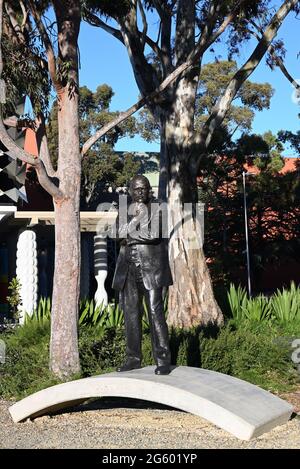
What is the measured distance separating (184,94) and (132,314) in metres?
6.99

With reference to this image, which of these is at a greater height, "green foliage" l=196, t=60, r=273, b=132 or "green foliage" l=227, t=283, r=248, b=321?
"green foliage" l=196, t=60, r=273, b=132

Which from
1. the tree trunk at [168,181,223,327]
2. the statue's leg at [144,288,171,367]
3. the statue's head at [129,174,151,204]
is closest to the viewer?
Answer: the statue's leg at [144,288,171,367]

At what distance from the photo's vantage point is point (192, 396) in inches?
260

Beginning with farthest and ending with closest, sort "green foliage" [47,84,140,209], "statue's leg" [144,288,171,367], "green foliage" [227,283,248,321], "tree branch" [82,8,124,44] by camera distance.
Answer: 1. "green foliage" [47,84,140,209]
2. "tree branch" [82,8,124,44]
3. "green foliage" [227,283,248,321]
4. "statue's leg" [144,288,171,367]

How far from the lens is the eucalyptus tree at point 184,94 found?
13.0 meters

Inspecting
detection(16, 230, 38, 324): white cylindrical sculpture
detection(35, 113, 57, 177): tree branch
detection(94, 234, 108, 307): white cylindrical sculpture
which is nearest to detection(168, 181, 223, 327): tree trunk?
detection(35, 113, 57, 177): tree branch

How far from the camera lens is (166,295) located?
45.2 ft

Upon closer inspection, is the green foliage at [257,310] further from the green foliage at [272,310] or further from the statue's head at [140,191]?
the statue's head at [140,191]

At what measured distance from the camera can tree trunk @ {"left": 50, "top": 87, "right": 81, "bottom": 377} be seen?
30.9 ft

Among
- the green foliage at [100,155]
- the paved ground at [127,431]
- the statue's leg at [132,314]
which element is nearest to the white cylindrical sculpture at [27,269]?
the paved ground at [127,431]

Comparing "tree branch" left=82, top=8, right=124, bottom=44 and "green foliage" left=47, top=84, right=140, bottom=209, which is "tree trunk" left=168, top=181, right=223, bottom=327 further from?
"green foliage" left=47, top=84, right=140, bottom=209

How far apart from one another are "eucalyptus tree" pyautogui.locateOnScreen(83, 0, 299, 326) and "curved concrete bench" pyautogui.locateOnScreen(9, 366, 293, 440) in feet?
17.9

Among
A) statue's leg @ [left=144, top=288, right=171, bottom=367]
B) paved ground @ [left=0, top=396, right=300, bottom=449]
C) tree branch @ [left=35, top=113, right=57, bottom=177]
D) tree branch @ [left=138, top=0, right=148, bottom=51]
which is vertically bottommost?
paved ground @ [left=0, top=396, right=300, bottom=449]
